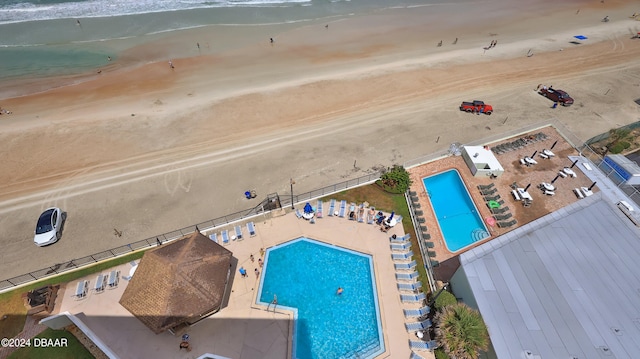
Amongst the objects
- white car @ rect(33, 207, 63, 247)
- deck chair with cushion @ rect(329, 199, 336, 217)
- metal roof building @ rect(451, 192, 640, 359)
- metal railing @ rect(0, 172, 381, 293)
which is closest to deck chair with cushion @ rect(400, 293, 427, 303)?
metal roof building @ rect(451, 192, 640, 359)

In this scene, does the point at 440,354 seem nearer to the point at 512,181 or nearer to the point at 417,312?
the point at 417,312

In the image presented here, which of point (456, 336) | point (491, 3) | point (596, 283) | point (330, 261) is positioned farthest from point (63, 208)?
point (491, 3)

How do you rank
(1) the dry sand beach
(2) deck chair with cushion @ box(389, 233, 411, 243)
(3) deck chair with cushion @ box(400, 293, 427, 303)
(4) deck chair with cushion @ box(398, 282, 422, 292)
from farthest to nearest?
(1) the dry sand beach
(2) deck chair with cushion @ box(389, 233, 411, 243)
(4) deck chair with cushion @ box(398, 282, 422, 292)
(3) deck chair with cushion @ box(400, 293, 427, 303)

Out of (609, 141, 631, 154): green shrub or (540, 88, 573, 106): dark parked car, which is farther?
(540, 88, 573, 106): dark parked car

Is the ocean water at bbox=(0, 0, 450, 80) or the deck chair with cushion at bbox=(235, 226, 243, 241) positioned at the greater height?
the ocean water at bbox=(0, 0, 450, 80)

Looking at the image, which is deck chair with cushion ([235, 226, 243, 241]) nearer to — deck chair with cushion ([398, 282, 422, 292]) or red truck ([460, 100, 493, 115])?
deck chair with cushion ([398, 282, 422, 292])

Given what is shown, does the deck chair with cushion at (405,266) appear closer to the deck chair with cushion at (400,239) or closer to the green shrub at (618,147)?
the deck chair with cushion at (400,239)
